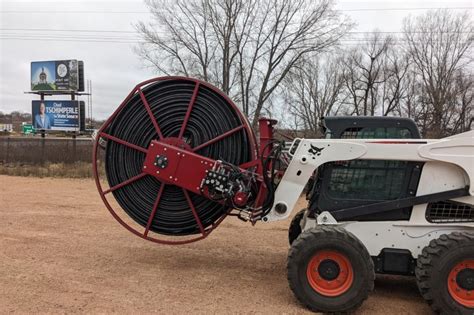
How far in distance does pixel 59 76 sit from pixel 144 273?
83.7ft

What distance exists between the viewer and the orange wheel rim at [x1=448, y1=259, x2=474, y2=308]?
433cm

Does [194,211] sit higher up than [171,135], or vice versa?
[171,135]

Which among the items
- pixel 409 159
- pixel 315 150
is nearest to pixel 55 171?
pixel 315 150

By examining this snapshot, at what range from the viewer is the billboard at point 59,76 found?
28.1 meters

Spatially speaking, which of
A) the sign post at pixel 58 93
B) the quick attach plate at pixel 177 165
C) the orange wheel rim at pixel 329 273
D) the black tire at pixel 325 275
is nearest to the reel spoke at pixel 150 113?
the quick attach plate at pixel 177 165

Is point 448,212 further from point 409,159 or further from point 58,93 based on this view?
point 58,93

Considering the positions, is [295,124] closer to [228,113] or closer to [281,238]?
[281,238]

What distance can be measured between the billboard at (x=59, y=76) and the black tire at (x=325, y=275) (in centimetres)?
2596

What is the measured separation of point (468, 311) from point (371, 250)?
3.23 feet

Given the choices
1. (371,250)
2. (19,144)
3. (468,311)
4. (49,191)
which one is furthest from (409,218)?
(19,144)

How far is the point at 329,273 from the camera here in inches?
179

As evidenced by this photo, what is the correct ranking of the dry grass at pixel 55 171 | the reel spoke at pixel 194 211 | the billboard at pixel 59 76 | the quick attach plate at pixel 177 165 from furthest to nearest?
the billboard at pixel 59 76
the dry grass at pixel 55 171
the reel spoke at pixel 194 211
the quick attach plate at pixel 177 165

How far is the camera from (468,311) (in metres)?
4.29

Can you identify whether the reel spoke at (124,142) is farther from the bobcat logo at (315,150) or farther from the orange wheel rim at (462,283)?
the orange wheel rim at (462,283)
